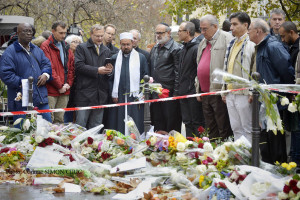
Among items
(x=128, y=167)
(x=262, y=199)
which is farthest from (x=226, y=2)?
(x=262, y=199)

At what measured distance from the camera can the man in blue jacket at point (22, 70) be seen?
10.8 meters

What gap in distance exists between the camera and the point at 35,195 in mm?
6891

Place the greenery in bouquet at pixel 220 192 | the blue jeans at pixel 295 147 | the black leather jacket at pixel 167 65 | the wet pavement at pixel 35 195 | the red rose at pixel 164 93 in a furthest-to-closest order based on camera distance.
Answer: the black leather jacket at pixel 167 65 → the red rose at pixel 164 93 → the blue jeans at pixel 295 147 → the wet pavement at pixel 35 195 → the greenery in bouquet at pixel 220 192

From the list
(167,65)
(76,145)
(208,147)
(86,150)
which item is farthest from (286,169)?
(167,65)

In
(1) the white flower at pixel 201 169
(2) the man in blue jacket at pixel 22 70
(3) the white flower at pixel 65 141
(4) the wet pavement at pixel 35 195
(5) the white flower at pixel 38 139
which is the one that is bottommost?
(4) the wet pavement at pixel 35 195

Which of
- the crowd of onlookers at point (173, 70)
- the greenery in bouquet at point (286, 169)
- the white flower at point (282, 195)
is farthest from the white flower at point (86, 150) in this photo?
the white flower at point (282, 195)

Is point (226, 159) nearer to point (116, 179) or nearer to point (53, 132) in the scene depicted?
point (116, 179)

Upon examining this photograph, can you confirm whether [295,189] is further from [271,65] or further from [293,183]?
[271,65]

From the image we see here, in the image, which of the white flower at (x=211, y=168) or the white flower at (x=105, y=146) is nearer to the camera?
the white flower at (x=211, y=168)

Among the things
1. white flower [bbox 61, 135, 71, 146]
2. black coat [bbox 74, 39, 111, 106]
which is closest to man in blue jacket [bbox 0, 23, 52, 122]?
black coat [bbox 74, 39, 111, 106]

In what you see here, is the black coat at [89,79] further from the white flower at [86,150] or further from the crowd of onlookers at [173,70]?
the white flower at [86,150]

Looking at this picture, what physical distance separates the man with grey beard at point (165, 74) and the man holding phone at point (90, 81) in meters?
0.98

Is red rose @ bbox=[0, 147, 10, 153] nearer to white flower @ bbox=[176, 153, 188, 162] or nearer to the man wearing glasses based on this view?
white flower @ bbox=[176, 153, 188, 162]

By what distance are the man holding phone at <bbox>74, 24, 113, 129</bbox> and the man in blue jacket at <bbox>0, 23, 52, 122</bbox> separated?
90 centimetres
